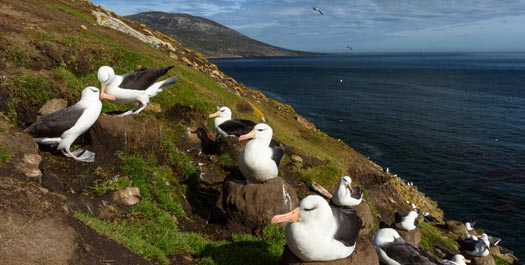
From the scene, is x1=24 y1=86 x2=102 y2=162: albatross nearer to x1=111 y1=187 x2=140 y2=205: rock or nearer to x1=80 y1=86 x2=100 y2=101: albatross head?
x1=80 y1=86 x2=100 y2=101: albatross head

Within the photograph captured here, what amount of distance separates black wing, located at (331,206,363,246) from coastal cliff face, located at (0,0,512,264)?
1.55ft

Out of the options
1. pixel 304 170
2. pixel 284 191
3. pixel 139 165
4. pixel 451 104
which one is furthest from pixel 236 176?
pixel 451 104

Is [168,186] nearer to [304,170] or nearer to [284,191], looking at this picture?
[284,191]

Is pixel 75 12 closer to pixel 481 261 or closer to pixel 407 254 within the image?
pixel 407 254

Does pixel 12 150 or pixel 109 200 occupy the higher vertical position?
pixel 12 150

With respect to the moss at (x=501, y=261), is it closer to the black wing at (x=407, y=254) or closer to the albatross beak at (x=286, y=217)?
the black wing at (x=407, y=254)

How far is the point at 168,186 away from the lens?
10930mm

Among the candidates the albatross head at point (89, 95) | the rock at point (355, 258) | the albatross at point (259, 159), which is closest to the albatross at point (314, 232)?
the rock at point (355, 258)

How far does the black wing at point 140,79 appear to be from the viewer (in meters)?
11.6

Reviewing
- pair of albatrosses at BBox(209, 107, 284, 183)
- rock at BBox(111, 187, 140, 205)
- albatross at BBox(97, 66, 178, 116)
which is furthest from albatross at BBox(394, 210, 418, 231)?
rock at BBox(111, 187, 140, 205)

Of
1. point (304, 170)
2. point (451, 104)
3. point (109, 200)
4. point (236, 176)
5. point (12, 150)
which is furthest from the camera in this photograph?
point (451, 104)

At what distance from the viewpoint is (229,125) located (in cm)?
1387

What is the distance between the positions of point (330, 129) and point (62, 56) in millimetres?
40934

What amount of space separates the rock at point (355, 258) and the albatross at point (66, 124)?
5515 mm
